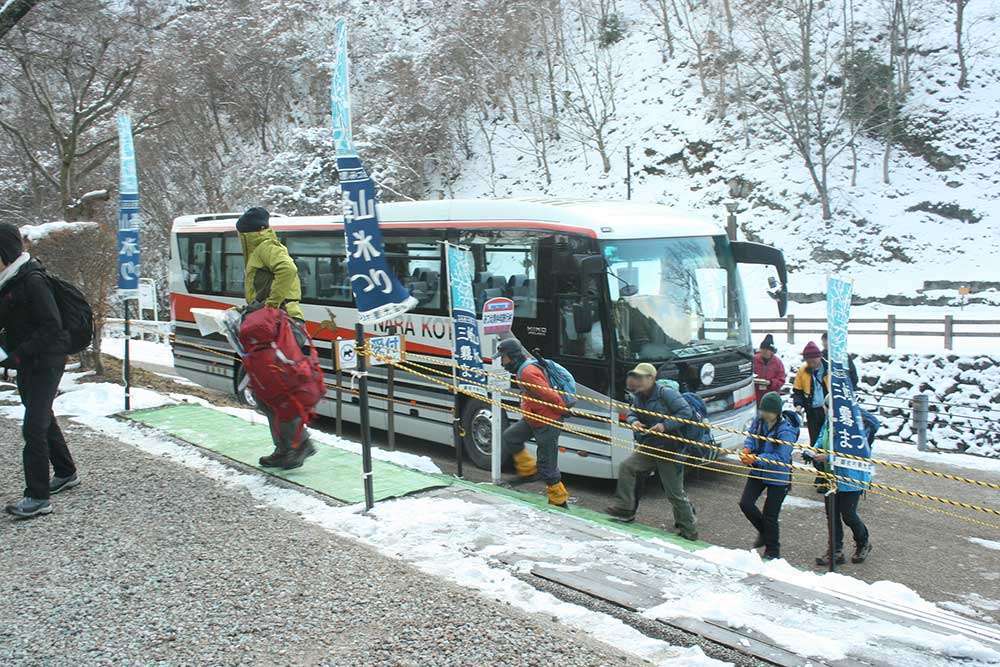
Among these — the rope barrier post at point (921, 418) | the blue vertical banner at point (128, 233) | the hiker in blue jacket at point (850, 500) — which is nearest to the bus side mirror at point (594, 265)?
the hiker in blue jacket at point (850, 500)

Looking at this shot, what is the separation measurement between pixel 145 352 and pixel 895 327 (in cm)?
2058

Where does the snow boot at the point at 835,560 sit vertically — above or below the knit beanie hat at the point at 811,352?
below

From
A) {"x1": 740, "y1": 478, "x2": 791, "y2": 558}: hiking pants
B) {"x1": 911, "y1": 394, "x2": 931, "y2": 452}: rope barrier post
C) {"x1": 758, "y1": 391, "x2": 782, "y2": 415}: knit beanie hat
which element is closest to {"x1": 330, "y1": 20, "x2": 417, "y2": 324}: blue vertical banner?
{"x1": 758, "y1": 391, "x2": 782, "y2": 415}: knit beanie hat

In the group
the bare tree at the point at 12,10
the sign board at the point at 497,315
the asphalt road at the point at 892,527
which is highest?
the bare tree at the point at 12,10

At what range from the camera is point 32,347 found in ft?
19.1

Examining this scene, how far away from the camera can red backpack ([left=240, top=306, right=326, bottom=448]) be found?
22.5 ft

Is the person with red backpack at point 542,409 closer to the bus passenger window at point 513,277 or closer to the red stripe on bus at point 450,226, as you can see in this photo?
the bus passenger window at point 513,277

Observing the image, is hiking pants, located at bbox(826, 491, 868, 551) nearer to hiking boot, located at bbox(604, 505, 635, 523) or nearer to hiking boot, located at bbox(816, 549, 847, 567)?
hiking boot, located at bbox(816, 549, 847, 567)

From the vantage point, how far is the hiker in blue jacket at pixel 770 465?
22.7 feet

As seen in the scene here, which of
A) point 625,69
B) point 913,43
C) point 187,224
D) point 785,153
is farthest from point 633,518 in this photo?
point 625,69

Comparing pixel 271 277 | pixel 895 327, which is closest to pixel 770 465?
pixel 271 277

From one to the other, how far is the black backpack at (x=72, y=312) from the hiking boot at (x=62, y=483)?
1256 mm

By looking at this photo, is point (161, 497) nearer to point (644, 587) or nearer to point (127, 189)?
point (644, 587)

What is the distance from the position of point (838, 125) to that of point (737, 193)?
5.19m
